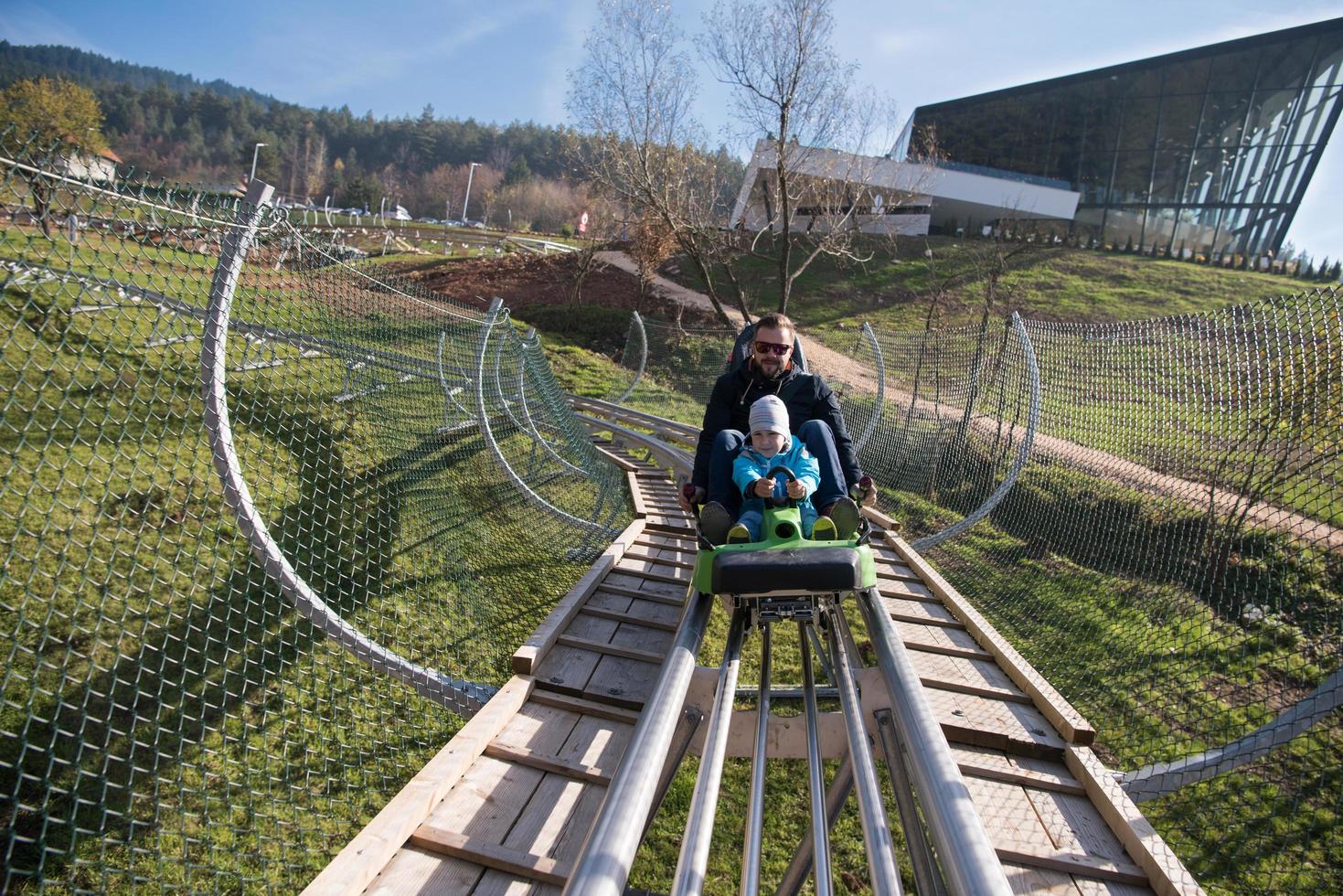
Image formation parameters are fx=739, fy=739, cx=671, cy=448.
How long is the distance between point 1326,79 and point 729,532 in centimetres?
4048

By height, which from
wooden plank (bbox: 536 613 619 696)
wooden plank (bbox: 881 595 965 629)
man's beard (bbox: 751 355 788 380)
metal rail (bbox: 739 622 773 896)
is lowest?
wooden plank (bbox: 536 613 619 696)

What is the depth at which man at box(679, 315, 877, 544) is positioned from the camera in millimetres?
3398

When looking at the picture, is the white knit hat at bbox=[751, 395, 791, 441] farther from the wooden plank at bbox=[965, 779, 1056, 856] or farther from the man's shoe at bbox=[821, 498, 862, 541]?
the wooden plank at bbox=[965, 779, 1056, 856]

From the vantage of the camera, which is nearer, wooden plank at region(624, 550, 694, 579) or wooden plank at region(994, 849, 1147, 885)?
wooden plank at region(994, 849, 1147, 885)

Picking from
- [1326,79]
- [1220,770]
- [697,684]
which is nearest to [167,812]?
[697,684]

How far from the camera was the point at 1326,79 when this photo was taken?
29.7 meters

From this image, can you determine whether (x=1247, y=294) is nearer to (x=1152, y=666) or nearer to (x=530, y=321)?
(x=530, y=321)

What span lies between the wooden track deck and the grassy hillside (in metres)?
19.0

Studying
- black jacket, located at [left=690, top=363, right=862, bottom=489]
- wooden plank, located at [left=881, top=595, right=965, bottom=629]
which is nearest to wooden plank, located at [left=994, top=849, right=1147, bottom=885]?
wooden plank, located at [left=881, top=595, right=965, bottom=629]

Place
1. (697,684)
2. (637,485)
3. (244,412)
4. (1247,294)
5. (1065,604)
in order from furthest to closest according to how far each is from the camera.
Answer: (1247,294) < (637,485) < (244,412) < (1065,604) < (697,684)

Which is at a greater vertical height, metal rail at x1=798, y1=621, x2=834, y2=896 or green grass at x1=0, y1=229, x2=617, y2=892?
metal rail at x1=798, y1=621, x2=834, y2=896

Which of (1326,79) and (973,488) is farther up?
(1326,79)

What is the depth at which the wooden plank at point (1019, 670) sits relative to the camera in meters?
2.95

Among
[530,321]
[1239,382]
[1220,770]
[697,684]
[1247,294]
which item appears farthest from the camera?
[1247,294]
